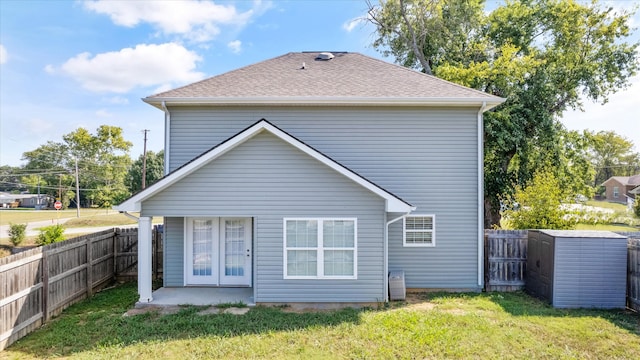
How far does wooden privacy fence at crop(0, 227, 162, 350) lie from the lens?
5.71 m

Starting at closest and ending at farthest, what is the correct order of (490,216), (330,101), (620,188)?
(330,101)
(490,216)
(620,188)

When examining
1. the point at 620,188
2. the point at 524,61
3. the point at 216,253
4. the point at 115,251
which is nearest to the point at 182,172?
the point at 216,253

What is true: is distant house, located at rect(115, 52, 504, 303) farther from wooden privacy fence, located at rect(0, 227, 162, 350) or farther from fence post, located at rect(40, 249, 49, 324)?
fence post, located at rect(40, 249, 49, 324)

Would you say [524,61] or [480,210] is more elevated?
[524,61]

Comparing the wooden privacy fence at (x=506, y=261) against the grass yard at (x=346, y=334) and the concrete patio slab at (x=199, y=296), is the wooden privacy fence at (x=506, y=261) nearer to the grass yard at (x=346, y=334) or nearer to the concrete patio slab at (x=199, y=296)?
the grass yard at (x=346, y=334)

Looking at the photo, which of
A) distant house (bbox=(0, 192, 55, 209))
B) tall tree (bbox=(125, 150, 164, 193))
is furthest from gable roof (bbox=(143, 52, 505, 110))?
distant house (bbox=(0, 192, 55, 209))

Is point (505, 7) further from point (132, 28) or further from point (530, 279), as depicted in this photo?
point (132, 28)

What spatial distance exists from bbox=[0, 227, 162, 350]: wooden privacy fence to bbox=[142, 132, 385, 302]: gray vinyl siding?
3.24m

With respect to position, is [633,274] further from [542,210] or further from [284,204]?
[284,204]

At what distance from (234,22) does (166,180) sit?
1035 centimetres

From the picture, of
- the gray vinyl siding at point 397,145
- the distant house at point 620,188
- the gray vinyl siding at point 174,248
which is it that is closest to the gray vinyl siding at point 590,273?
the gray vinyl siding at point 397,145

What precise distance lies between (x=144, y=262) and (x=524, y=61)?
52.9ft

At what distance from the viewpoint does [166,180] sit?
24.1 feet

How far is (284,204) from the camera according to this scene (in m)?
7.77
